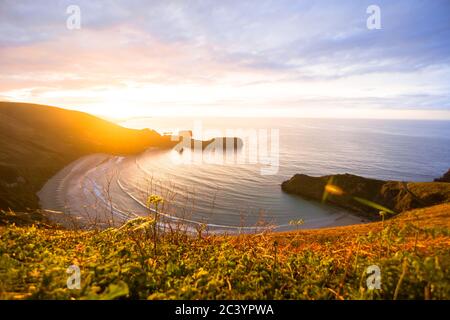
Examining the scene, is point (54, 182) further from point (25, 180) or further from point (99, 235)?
point (99, 235)

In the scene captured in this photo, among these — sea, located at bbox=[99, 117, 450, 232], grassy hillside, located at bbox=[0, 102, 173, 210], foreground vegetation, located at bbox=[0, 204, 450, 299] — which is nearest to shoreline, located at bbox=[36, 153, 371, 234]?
sea, located at bbox=[99, 117, 450, 232]

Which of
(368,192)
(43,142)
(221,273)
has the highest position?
(43,142)

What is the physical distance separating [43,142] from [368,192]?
10684 centimetres

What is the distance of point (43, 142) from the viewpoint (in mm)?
97125

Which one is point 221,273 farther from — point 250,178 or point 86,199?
point 250,178

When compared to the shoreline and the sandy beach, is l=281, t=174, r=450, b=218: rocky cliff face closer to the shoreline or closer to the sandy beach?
the shoreline

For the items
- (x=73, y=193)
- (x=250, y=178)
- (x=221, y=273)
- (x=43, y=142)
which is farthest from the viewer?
(x=43, y=142)

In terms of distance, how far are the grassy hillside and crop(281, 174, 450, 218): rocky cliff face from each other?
59.2 m

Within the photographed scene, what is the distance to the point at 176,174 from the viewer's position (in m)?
80.4

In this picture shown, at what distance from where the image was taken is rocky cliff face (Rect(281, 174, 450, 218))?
44.3 metres

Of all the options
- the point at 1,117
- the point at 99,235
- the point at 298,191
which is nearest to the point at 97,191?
the point at 298,191

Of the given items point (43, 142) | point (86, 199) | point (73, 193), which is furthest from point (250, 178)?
point (43, 142)

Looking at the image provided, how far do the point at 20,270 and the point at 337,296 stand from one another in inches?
132

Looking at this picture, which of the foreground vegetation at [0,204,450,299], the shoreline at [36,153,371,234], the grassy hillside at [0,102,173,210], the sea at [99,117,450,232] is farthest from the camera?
the grassy hillside at [0,102,173,210]
